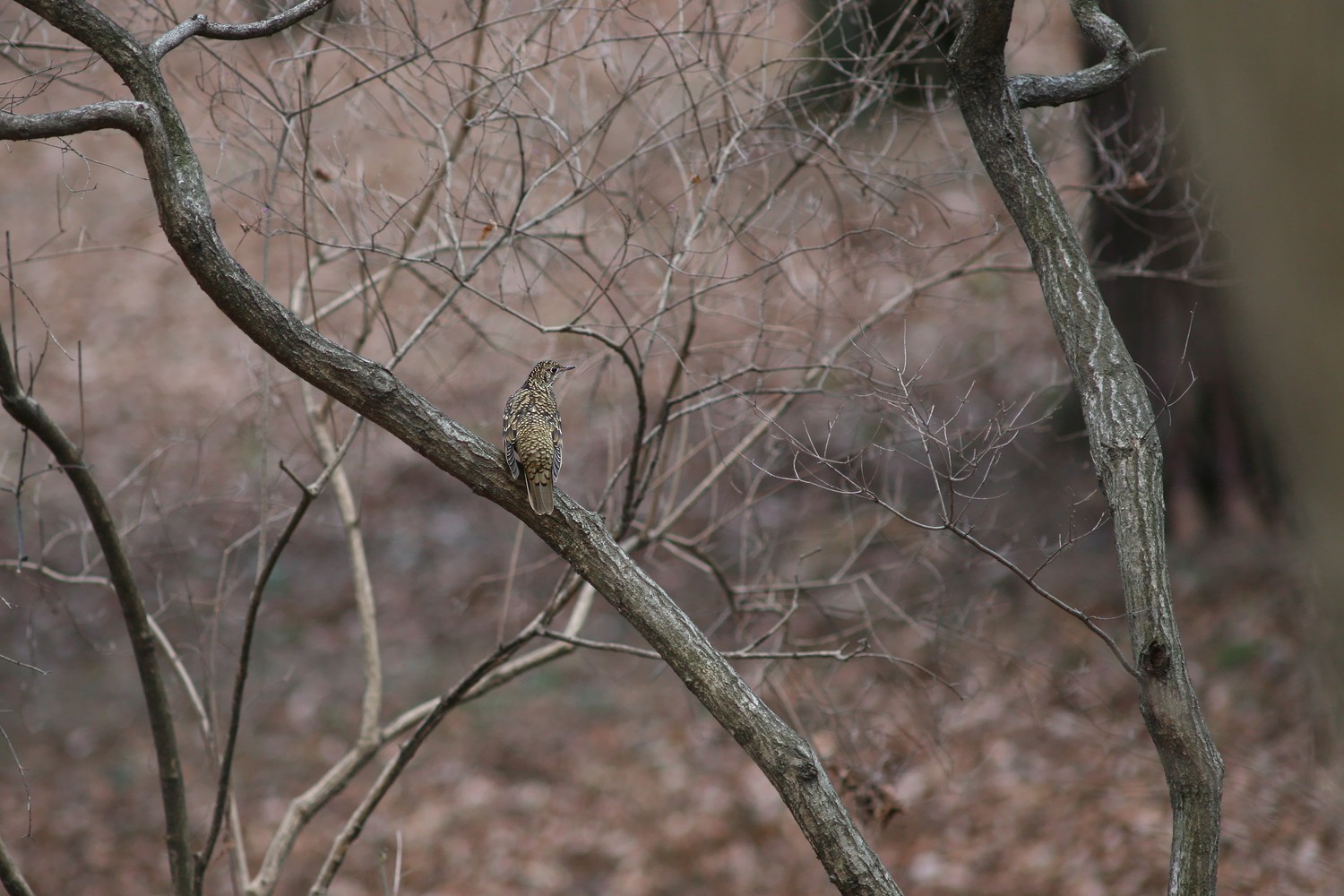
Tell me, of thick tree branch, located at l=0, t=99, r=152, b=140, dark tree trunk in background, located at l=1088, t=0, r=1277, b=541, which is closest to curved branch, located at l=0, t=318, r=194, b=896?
thick tree branch, located at l=0, t=99, r=152, b=140

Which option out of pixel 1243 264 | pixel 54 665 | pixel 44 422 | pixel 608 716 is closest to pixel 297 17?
pixel 44 422

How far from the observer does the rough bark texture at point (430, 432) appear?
9.00 feet

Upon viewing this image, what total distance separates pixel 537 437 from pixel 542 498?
503mm

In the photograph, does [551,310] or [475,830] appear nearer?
[475,830]

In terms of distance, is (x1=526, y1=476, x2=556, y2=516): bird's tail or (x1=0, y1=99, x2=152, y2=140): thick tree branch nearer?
(x1=0, y1=99, x2=152, y2=140): thick tree branch

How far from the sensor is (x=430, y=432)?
115 inches

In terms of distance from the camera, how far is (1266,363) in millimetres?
1695

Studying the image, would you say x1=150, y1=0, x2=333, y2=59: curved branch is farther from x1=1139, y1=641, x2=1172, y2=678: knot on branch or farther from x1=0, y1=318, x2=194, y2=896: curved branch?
x1=1139, y1=641, x2=1172, y2=678: knot on branch

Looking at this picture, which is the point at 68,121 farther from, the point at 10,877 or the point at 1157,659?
the point at 1157,659

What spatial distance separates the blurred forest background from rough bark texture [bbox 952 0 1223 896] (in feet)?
1.07

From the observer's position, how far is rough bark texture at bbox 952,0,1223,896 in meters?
2.62

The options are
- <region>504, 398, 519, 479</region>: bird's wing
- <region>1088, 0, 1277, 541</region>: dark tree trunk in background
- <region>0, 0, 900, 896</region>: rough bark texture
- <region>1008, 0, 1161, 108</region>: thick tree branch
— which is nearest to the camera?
<region>0, 0, 900, 896</region>: rough bark texture

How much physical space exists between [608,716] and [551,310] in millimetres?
5996

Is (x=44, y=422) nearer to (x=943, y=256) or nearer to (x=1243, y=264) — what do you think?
(x=1243, y=264)
